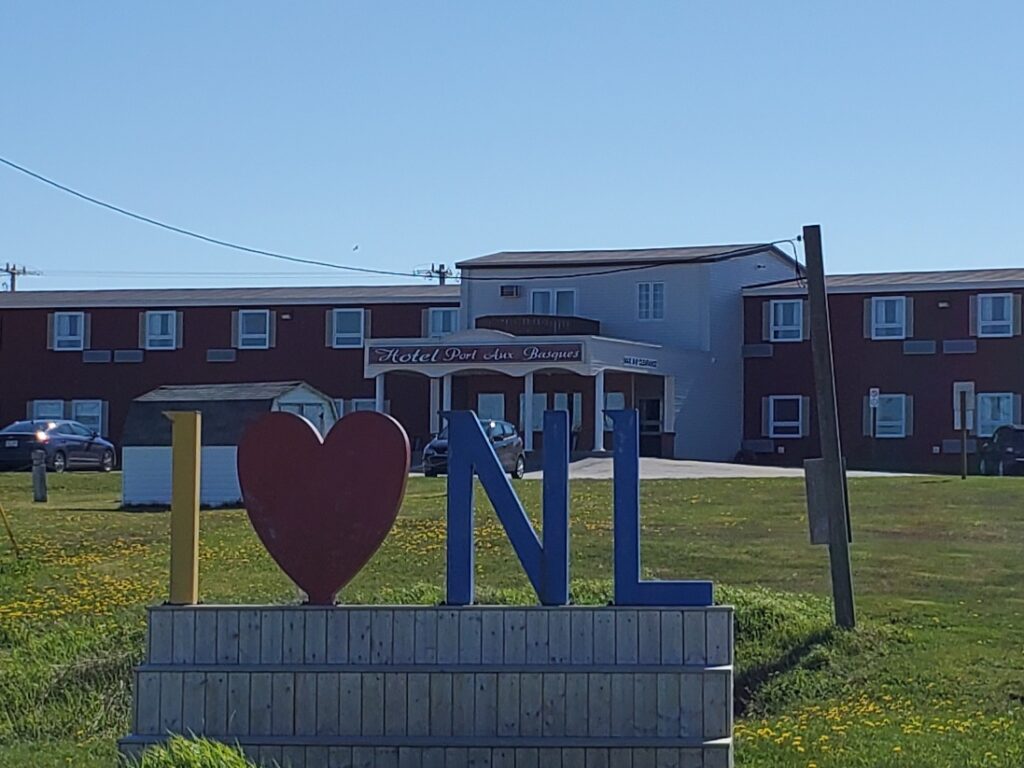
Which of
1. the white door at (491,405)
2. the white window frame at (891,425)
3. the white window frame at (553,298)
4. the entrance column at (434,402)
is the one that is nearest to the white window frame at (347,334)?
the entrance column at (434,402)

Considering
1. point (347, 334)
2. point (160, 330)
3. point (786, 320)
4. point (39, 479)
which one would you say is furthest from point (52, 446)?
point (786, 320)

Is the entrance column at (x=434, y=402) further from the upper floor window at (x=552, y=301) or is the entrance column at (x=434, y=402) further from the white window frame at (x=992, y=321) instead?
the white window frame at (x=992, y=321)

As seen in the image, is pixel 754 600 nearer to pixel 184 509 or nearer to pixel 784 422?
pixel 184 509

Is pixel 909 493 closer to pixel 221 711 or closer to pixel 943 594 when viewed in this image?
pixel 943 594

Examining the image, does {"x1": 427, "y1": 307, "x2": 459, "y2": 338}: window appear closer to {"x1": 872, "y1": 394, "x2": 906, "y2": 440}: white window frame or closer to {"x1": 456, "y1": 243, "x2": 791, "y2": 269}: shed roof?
{"x1": 456, "y1": 243, "x2": 791, "y2": 269}: shed roof

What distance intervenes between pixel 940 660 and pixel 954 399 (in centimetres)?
3858

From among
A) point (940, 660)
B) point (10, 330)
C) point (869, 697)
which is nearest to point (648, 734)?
point (869, 697)

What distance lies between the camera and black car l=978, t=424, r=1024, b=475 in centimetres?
4522

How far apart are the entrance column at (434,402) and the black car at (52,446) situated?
11.3m

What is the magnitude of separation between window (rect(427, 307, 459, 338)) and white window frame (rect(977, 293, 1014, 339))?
1657 cm

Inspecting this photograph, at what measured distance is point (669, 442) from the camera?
51.1m

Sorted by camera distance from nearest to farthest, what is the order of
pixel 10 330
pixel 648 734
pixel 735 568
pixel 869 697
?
1. pixel 648 734
2. pixel 869 697
3. pixel 735 568
4. pixel 10 330

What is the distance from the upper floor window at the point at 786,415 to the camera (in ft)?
176

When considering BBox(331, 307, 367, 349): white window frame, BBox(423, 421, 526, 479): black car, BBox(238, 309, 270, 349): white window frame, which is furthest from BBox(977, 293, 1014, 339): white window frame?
BBox(238, 309, 270, 349): white window frame
